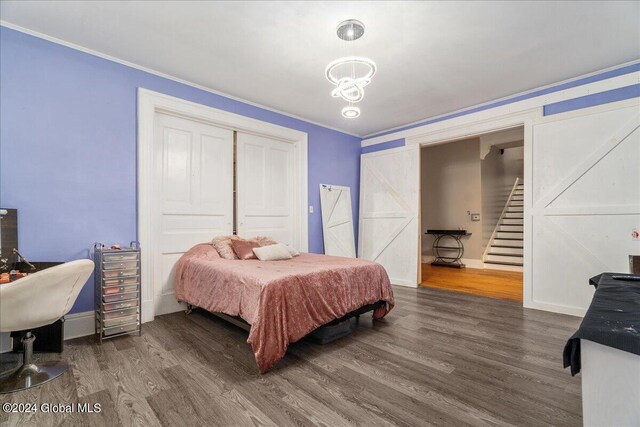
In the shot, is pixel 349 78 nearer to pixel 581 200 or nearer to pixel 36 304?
pixel 36 304

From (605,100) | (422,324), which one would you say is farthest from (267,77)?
(605,100)

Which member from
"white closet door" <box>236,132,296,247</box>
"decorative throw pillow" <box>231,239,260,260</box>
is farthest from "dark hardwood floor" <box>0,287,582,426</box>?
"white closet door" <box>236,132,296,247</box>

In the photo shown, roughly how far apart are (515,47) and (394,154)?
255cm

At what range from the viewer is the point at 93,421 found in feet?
5.22

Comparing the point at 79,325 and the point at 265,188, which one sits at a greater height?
the point at 265,188

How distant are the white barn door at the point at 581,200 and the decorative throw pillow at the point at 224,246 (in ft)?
12.3

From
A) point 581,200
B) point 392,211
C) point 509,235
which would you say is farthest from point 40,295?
point 509,235

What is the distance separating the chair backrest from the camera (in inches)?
66.3

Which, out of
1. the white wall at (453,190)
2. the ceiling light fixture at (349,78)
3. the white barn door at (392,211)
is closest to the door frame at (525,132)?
the white barn door at (392,211)

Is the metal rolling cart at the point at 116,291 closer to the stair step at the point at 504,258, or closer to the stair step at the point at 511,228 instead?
the stair step at the point at 504,258

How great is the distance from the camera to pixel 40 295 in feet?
5.90

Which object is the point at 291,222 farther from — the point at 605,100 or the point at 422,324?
the point at 605,100

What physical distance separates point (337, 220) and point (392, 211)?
101 cm

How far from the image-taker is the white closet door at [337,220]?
5.17m
